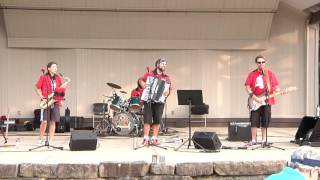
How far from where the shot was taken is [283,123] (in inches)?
558

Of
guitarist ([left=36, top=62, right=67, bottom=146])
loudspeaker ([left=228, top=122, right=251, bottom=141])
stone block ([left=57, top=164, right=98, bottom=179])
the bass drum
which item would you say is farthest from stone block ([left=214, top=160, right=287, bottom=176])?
the bass drum

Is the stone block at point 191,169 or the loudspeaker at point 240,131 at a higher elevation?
the loudspeaker at point 240,131

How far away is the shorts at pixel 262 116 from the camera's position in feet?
28.7

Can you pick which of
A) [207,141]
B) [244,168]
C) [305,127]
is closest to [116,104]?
[207,141]

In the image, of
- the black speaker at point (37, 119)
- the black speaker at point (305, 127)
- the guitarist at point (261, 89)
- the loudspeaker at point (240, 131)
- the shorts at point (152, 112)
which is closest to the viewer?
the guitarist at point (261, 89)

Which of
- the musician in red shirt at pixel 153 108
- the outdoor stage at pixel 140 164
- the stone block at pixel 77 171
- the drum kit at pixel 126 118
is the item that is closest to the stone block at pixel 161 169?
the outdoor stage at pixel 140 164

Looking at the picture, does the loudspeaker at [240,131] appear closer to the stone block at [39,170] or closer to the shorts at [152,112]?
the shorts at [152,112]

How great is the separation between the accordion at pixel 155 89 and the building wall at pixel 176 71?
5.12m

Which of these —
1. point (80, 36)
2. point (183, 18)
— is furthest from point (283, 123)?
point (80, 36)

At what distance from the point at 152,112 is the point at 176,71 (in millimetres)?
5213

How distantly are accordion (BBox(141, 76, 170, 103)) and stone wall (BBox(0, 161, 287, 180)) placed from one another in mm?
2057

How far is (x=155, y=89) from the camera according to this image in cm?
878

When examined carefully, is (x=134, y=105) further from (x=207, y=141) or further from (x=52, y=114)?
(x=207, y=141)

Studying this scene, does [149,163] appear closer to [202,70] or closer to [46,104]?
[46,104]
